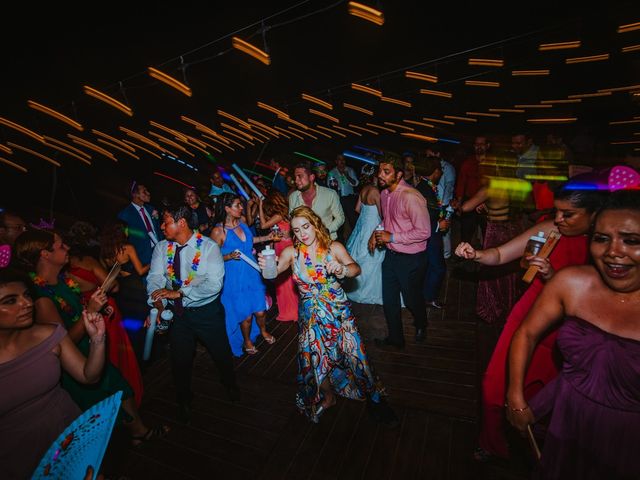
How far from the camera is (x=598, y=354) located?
136 cm

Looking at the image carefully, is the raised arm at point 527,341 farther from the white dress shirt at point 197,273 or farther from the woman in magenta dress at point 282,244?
the woman in magenta dress at point 282,244

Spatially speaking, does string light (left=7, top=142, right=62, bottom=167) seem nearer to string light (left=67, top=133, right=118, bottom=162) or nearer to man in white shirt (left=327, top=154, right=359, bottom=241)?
string light (left=67, top=133, right=118, bottom=162)

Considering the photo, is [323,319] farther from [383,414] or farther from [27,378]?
[27,378]

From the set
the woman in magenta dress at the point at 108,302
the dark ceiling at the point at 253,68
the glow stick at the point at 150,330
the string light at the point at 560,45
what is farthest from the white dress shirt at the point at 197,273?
the string light at the point at 560,45

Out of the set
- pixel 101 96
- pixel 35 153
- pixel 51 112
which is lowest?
pixel 35 153

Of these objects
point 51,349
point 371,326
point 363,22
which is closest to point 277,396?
point 371,326

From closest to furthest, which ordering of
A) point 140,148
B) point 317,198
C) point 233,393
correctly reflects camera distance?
point 233,393 < point 317,198 < point 140,148

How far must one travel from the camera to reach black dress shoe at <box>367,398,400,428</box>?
2.56 meters

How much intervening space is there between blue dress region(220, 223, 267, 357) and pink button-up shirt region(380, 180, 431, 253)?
162 cm

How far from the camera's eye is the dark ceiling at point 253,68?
18.3 feet

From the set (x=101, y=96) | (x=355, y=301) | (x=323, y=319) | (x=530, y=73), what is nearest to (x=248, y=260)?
(x=323, y=319)

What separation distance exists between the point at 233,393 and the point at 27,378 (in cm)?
176

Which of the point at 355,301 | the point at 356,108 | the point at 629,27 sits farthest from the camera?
the point at 356,108

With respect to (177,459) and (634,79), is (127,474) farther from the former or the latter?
(634,79)
